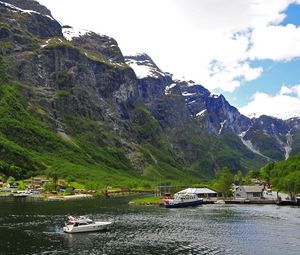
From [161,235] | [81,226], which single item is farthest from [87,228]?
[161,235]

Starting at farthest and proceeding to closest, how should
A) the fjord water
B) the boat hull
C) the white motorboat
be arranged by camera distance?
the white motorboat < the boat hull < the fjord water

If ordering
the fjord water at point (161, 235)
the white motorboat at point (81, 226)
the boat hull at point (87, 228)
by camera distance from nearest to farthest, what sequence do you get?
the fjord water at point (161, 235)
the boat hull at point (87, 228)
the white motorboat at point (81, 226)

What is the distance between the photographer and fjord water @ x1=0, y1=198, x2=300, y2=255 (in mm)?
96625

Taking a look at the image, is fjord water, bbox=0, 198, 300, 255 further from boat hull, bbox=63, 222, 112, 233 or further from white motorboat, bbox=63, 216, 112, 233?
white motorboat, bbox=63, 216, 112, 233

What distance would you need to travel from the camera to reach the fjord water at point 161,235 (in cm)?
9662

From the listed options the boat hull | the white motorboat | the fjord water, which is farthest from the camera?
the white motorboat

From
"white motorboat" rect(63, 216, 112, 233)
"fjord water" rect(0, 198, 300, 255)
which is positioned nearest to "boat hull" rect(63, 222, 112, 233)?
"white motorboat" rect(63, 216, 112, 233)

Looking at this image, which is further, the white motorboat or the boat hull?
the white motorboat

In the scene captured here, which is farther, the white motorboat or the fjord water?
the white motorboat

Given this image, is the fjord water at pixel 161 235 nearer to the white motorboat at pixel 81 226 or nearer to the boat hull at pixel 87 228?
the boat hull at pixel 87 228

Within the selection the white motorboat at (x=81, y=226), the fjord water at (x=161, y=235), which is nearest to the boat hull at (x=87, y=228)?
the white motorboat at (x=81, y=226)

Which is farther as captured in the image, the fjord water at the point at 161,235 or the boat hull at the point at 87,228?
the boat hull at the point at 87,228

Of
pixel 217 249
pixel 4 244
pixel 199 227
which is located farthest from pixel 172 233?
pixel 4 244

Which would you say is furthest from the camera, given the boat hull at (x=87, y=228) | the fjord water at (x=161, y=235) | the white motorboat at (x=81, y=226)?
the white motorboat at (x=81, y=226)
